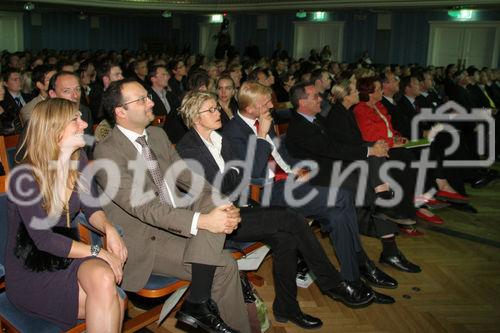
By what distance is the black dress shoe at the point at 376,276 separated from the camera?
11.0 ft

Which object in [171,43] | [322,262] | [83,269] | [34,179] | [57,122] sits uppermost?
[171,43]

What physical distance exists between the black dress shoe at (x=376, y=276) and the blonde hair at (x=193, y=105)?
1484mm

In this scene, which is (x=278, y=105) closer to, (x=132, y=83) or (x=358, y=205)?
(x=358, y=205)

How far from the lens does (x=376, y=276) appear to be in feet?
11.0

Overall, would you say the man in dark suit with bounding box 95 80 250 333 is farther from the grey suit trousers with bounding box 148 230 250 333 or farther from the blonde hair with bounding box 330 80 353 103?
the blonde hair with bounding box 330 80 353 103

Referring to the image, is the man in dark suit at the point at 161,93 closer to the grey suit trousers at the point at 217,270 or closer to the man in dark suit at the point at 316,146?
the man in dark suit at the point at 316,146

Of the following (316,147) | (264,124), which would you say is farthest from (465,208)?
(264,124)

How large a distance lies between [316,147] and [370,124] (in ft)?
3.34

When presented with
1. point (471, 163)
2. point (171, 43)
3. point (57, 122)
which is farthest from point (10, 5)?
point (57, 122)

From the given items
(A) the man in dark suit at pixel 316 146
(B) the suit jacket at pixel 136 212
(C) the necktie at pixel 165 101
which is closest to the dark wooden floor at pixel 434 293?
(A) the man in dark suit at pixel 316 146

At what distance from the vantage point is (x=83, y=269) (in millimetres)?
2070

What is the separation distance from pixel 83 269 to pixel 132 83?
1.02 m

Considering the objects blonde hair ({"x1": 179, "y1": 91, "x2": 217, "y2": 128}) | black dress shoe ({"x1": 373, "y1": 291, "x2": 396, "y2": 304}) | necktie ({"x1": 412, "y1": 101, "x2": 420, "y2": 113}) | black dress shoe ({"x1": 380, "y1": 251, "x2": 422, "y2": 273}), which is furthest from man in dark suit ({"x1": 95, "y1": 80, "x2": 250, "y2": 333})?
necktie ({"x1": 412, "y1": 101, "x2": 420, "y2": 113})

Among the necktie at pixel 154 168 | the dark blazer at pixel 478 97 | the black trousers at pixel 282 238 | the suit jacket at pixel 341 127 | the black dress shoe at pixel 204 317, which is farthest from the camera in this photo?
the dark blazer at pixel 478 97
